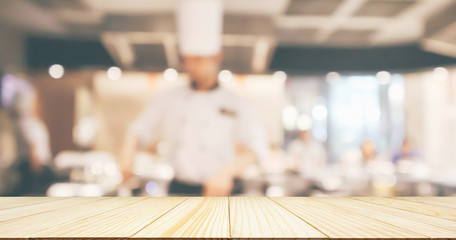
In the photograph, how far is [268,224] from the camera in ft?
1.99

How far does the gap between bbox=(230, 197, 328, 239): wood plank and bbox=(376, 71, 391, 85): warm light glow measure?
3.89 metres

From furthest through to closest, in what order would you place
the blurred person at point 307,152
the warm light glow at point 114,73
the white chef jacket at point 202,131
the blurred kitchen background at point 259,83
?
the blurred person at point 307,152 < the warm light glow at point 114,73 < the blurred kitchen background at point 259,83 < the white chef jacket at point 202,131

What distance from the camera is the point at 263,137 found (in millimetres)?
3438

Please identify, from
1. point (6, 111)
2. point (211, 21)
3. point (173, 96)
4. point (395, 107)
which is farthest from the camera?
point (395, 107)

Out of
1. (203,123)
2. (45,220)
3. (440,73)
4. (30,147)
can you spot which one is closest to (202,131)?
(203,123)

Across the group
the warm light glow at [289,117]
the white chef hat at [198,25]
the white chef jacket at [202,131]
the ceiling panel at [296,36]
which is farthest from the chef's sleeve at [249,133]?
the ceiling panel at [296,36]

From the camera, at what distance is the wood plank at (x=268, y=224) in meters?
0.53

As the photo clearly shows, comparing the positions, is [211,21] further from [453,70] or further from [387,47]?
[453,70]

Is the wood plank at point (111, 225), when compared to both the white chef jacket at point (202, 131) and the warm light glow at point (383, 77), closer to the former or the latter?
the white chef jacket at point (202, 131)

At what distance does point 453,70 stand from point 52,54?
4.44m

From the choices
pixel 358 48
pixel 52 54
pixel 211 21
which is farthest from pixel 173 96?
pixel 358 48

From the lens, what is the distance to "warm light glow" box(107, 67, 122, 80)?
3777 mm

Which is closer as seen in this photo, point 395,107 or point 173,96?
point 173,96

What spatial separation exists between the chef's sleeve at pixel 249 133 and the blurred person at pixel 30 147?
1.87 meters
